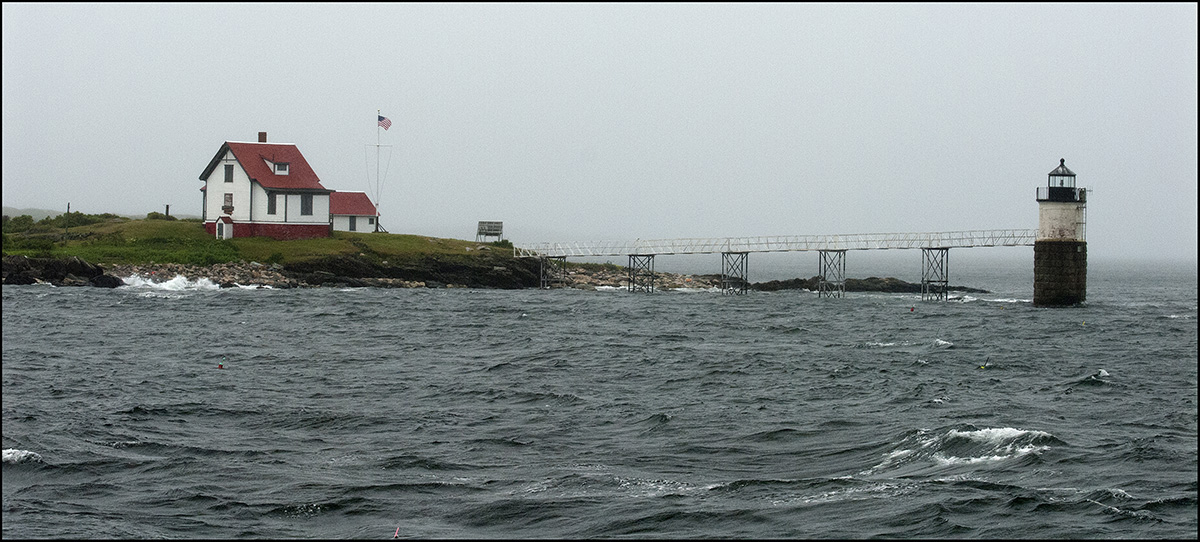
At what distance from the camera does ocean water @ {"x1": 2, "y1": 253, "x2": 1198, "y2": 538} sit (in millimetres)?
15188

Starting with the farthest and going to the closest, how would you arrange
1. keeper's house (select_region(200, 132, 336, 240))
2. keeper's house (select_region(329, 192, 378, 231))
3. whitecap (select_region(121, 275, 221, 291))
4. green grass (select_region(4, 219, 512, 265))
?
keeper's house (select_region(329, 192, 378, 231)) < keeper's house (select_region(200, 132, 336, 240)) < green grass (select_region(4, 219, 512, 265)) < whitecap (select_region(121, 275, 221, 291))

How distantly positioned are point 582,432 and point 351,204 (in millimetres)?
65286

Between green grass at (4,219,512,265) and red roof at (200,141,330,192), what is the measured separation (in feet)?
12.3

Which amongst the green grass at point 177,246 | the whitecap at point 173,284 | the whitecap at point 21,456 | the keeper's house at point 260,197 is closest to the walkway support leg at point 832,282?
the green grass at point 177,246

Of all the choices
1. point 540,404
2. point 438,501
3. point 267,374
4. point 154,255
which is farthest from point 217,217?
point 438,501

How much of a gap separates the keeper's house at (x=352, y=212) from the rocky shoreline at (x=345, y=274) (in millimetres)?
13794

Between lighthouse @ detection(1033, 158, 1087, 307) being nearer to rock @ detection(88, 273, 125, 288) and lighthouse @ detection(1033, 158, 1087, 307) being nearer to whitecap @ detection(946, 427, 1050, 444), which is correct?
whitecap @ detection(946, 427, 1050, 444)

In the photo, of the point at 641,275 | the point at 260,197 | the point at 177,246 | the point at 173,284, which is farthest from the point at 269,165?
the point at 641,275

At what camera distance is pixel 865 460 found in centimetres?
1897

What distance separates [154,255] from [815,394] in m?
50.3

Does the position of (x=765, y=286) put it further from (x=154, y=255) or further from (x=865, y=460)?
(x=865, y=460)

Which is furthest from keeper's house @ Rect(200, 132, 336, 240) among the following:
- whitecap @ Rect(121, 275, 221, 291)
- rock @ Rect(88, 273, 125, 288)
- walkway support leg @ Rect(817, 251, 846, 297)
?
walkway support leg @ Rect(817, 251, 846, 297)

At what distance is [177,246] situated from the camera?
222 ft

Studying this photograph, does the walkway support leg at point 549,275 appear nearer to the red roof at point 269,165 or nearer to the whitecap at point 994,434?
the red roof at point 269,165
